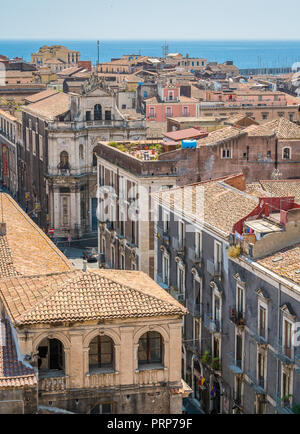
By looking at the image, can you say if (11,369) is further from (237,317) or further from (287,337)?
(237,317)

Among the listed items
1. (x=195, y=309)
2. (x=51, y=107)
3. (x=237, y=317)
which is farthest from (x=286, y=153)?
(x=51, y=107)

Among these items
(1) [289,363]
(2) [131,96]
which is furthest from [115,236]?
(2) [131,96]

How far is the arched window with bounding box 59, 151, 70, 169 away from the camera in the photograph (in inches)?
2872

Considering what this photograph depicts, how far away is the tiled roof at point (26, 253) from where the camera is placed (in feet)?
105

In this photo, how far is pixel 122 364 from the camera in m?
26.5

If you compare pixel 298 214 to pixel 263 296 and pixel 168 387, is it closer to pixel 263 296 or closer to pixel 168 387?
pixel 263 296

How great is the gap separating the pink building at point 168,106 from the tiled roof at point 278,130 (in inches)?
1394

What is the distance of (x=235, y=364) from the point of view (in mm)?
35000

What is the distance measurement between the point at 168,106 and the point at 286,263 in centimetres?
5842

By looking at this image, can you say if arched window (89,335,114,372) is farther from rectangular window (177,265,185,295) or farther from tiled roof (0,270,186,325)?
rectangular window (177,265,185,295)

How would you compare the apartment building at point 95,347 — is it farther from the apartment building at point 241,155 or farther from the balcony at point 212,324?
the apartment building at point 241,155

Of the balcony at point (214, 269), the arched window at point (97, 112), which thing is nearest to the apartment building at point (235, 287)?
the balcony at point (214, 269)

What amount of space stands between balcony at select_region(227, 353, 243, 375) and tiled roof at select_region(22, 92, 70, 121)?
134 feet

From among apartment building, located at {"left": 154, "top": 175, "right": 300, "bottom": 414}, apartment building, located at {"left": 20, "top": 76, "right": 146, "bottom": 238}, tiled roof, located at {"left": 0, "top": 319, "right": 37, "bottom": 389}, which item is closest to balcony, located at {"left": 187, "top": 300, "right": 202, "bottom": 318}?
apartment building, located at {"left": 154, "top": 175, "right": 300, "bottom": 414}
